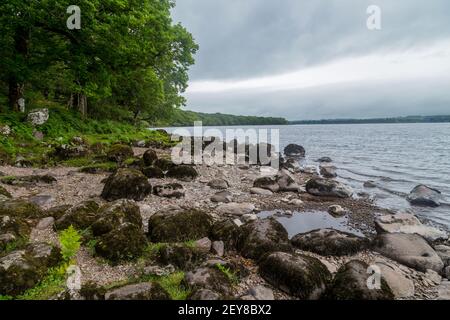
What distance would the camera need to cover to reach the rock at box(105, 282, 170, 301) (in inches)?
175

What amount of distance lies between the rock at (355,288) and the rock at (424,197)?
1030 centimetres

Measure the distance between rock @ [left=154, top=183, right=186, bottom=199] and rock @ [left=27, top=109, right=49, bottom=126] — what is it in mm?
11835

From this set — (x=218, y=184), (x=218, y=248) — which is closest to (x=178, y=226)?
(x=218, y=248)

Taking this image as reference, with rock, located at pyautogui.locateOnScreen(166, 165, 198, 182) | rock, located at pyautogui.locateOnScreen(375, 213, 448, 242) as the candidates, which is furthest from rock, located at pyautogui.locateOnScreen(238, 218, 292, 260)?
rock, located at pyautogui.locateOnScreen(166, 165, 198, 182)

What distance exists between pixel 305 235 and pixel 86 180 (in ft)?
30.3

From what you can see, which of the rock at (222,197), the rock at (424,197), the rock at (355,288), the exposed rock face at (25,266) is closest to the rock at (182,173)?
the rock at (222,197)

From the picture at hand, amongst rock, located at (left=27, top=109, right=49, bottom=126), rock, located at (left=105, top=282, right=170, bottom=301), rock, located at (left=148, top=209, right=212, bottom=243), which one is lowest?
rock, located at (left=105, top=282, right=170, bottom=301)

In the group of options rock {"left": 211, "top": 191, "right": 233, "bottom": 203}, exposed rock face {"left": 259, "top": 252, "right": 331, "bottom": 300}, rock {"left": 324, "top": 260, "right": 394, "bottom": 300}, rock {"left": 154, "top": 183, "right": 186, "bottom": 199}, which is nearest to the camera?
rock {"left": 324, "top": 260, "right": 394, "bottom": 300}

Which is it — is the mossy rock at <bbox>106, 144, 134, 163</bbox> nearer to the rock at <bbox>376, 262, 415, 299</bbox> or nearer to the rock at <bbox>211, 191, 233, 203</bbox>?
the rock at <bbox>211, 191, 233, 203</bbox>

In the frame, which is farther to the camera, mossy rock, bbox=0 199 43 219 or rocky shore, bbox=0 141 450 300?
mossy rock, bbox=0 199 43 219

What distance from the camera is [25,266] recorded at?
491cm

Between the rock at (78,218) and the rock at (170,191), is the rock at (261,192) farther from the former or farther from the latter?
the rock at (78,218)

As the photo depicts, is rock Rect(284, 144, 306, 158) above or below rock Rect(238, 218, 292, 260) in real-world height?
above

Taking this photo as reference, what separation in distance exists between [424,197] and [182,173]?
1185cm
